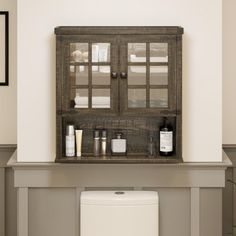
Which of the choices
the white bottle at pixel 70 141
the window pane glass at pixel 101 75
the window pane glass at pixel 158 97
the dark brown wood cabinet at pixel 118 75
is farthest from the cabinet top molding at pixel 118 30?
the white bottle at pixel 70 141

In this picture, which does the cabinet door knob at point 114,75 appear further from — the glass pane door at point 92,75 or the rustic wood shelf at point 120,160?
the rustic wood shelf at point 120,160

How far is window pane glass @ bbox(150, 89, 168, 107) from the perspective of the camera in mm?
2736

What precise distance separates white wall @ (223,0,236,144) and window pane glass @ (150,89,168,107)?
50 centimetres

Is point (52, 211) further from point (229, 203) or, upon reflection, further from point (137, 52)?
point (229, 203)

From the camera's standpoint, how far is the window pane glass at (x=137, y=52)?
2.72 m

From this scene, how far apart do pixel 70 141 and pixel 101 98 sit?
0.78ft

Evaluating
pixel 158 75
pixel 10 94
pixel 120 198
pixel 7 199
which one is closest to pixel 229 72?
pixel 158 75

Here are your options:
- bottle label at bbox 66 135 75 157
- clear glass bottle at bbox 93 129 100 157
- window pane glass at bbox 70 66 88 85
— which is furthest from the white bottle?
window pane glass at bbox 70 66 88 85

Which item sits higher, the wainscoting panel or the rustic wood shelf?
the rustic wood shelf

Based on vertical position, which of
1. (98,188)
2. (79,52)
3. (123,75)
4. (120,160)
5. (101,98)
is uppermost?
(79,52)

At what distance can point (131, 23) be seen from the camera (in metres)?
2.78

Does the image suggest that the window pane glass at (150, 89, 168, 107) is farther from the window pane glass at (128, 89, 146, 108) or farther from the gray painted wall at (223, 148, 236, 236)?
the gray painted wall at (223, 148, 236, 236)

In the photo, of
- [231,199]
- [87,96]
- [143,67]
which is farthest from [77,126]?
[231,199]

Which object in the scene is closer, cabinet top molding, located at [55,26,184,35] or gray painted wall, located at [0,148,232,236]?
cabinet top molding, located at [55,26,184,35]
